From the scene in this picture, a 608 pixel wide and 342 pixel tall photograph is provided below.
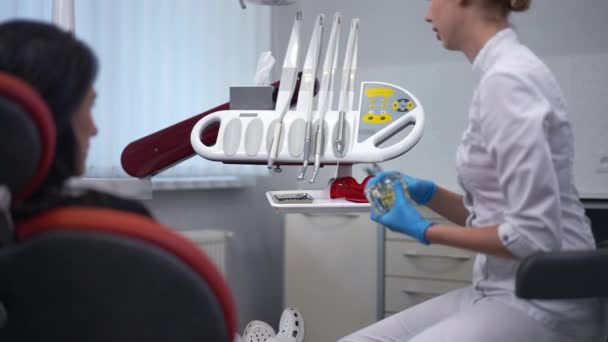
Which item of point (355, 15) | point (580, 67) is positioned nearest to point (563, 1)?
point (580, 67)

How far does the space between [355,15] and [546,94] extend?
2416 millimetres

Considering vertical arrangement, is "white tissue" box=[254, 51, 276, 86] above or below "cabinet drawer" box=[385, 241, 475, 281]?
above

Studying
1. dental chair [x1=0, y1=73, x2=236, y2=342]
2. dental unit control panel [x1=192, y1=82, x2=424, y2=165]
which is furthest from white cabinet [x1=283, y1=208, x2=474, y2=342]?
dental chair [x1=0, y1=73, x2=236, y2=342]

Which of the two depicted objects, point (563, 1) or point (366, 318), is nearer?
point (366, 318)

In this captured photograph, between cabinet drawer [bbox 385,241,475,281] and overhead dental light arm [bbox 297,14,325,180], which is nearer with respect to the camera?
overhead dental light arm [bbox 297,14,325,180]

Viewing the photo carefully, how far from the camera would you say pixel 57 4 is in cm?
156

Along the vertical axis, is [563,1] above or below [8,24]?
above

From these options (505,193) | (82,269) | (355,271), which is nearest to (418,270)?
(355,271)

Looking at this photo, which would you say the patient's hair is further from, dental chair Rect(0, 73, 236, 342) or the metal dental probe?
the metal dental probe

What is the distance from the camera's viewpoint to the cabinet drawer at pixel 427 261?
2.50m

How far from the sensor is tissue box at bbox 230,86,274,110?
1.70 metres

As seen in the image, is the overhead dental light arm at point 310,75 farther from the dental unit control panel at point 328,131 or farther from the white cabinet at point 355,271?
the white cabinet at point 355,271

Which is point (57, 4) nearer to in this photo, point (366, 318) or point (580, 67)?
point (366, 318)

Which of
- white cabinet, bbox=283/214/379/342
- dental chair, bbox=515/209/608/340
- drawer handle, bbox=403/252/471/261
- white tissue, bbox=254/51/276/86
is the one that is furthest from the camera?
white cabinet, bbox=283/214/379/342
